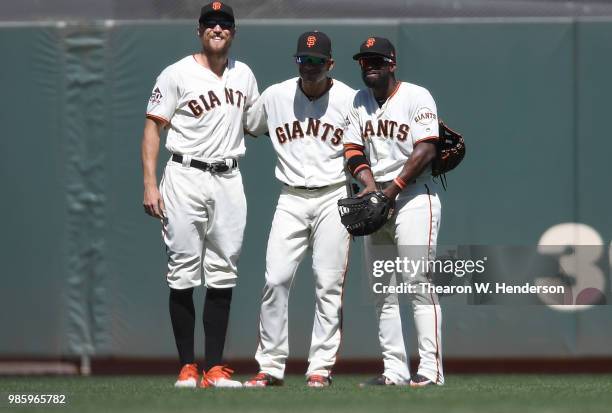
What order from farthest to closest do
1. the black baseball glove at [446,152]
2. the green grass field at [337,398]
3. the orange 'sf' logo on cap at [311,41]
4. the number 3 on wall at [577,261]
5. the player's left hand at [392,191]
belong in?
the number 3 on wall at [577,261] < the black baseball glove at [446,152] < the orange 'sf' logo on cap at [311,41] < the player's left hand at [392,191] < the green grass field at [337,398]

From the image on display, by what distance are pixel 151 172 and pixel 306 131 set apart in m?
0.85

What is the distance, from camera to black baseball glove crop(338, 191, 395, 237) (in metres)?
5.71

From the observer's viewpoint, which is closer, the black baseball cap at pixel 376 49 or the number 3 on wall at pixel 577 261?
the black baseball cap at pixel 376 49

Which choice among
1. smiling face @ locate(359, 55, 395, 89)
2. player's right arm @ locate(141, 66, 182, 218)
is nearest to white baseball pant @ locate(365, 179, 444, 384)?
smiling face @ locate(359, 55, 395, 89)

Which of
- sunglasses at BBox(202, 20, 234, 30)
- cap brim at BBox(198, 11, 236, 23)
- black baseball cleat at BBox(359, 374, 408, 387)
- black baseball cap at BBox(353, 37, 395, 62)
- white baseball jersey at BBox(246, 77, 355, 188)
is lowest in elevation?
black baseball cleat at BBox(359, 374, 408, 387)

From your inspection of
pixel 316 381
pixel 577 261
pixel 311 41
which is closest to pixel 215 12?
pixel 311 41

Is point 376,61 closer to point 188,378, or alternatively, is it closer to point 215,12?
point 215,12

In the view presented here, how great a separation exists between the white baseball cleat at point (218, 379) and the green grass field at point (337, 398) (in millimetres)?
185

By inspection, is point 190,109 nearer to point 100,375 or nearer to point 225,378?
point 225,378

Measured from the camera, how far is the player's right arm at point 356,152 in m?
5.93

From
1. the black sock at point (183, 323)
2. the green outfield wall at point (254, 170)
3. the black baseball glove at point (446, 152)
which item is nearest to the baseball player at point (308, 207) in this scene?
the black sock at point (183, 323)

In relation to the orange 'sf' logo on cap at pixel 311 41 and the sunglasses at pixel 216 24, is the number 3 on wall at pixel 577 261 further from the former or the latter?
the sunglasses at pixel 216 24

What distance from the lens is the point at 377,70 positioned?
5969 mm

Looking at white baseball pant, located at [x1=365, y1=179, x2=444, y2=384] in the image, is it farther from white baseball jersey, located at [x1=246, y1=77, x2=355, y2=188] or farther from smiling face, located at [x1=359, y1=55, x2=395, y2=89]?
smiling face, located at [x1=359, y1=55, x2=395, y2=89]
